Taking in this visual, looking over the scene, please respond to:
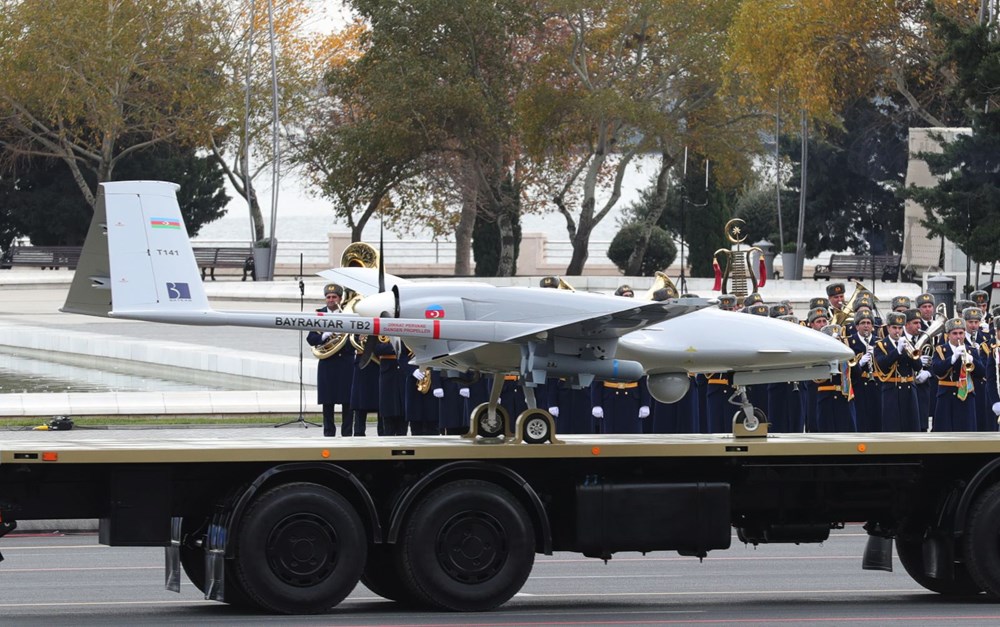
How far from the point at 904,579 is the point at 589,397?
6242 mm

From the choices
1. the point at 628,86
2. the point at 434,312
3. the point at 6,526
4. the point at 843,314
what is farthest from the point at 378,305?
the point at 628,86

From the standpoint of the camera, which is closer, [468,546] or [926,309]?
[468,546]

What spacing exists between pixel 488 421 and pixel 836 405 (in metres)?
8.49

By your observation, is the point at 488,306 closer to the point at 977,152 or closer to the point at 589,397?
the point at 589,397

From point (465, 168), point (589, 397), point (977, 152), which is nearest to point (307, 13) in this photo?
point (465, 168)

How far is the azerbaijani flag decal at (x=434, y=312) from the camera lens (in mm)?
11812

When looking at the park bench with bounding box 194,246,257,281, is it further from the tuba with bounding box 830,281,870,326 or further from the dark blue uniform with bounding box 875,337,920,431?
the dark blue uniform with bounding box 875,337,920,431

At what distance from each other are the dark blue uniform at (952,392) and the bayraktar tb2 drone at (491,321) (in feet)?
19.3

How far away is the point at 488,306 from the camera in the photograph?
1181 centimetres

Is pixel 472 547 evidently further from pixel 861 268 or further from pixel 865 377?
pixel 861 268

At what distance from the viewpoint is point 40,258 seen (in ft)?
201

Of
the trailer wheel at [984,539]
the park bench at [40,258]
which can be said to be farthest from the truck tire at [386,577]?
the park bench at [40,258]

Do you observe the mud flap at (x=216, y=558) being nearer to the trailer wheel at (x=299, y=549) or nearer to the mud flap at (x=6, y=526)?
the trailer wheel at (x=299, y=549)

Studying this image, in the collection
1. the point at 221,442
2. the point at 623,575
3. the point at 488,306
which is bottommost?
the point at 623,575
